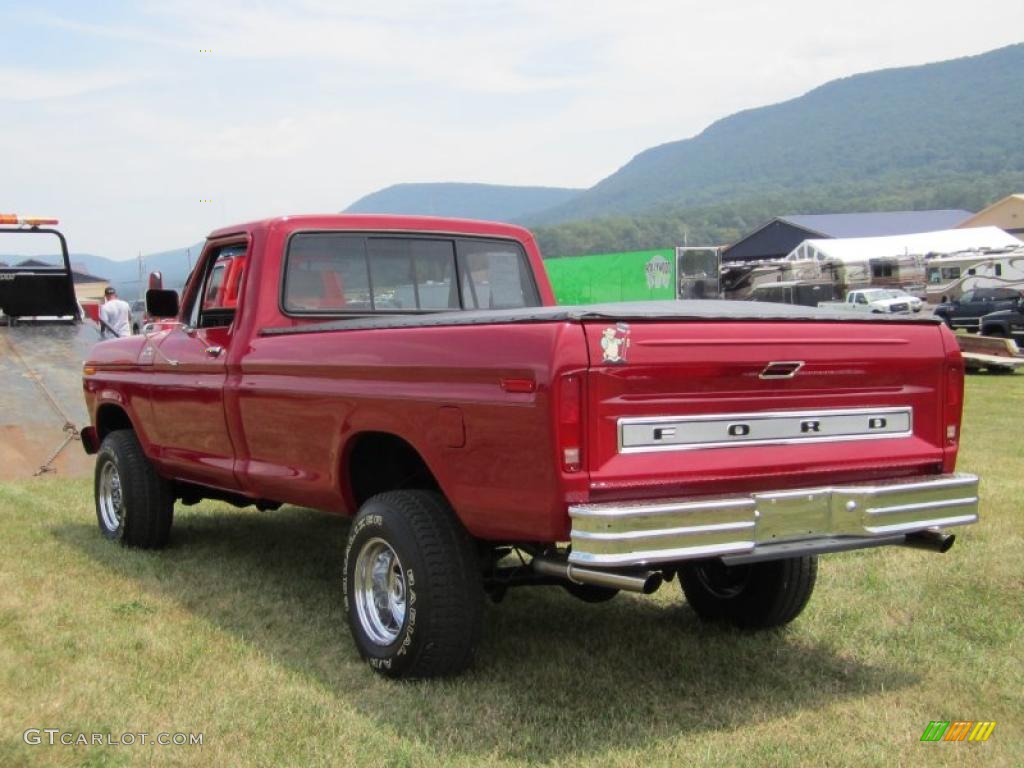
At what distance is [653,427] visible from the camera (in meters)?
3.91

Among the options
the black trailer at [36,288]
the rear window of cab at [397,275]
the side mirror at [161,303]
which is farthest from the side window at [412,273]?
the black trailer at [36,288]

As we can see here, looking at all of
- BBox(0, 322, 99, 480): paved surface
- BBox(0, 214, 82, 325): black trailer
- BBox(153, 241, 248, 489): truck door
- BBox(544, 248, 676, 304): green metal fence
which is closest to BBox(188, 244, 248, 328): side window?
BBox(153, 241, 248, 489): truck door

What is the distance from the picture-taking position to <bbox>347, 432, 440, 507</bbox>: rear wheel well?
4.86 m

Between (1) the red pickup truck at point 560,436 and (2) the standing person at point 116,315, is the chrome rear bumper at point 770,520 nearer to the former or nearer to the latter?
(1) the red pickup truck at point 560,436

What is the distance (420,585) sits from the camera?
4.26 meters

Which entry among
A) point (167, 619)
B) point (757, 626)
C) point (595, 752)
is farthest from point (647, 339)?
point (167, 619)

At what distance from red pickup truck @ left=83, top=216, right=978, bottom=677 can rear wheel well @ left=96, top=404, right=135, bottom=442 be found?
174 centimetres

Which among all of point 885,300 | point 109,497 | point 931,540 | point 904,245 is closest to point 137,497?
point 109,497

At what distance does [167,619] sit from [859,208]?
185 m

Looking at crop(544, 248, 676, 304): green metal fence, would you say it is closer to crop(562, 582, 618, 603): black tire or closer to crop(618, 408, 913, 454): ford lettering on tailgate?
crop(562, 582, 618, 603): black tire

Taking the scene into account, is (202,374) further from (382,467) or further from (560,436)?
(560,436)

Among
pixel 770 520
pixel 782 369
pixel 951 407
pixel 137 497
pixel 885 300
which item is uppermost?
pixel 782 369

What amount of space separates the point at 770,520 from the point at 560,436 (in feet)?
2.70

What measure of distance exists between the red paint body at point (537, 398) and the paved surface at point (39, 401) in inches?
188
